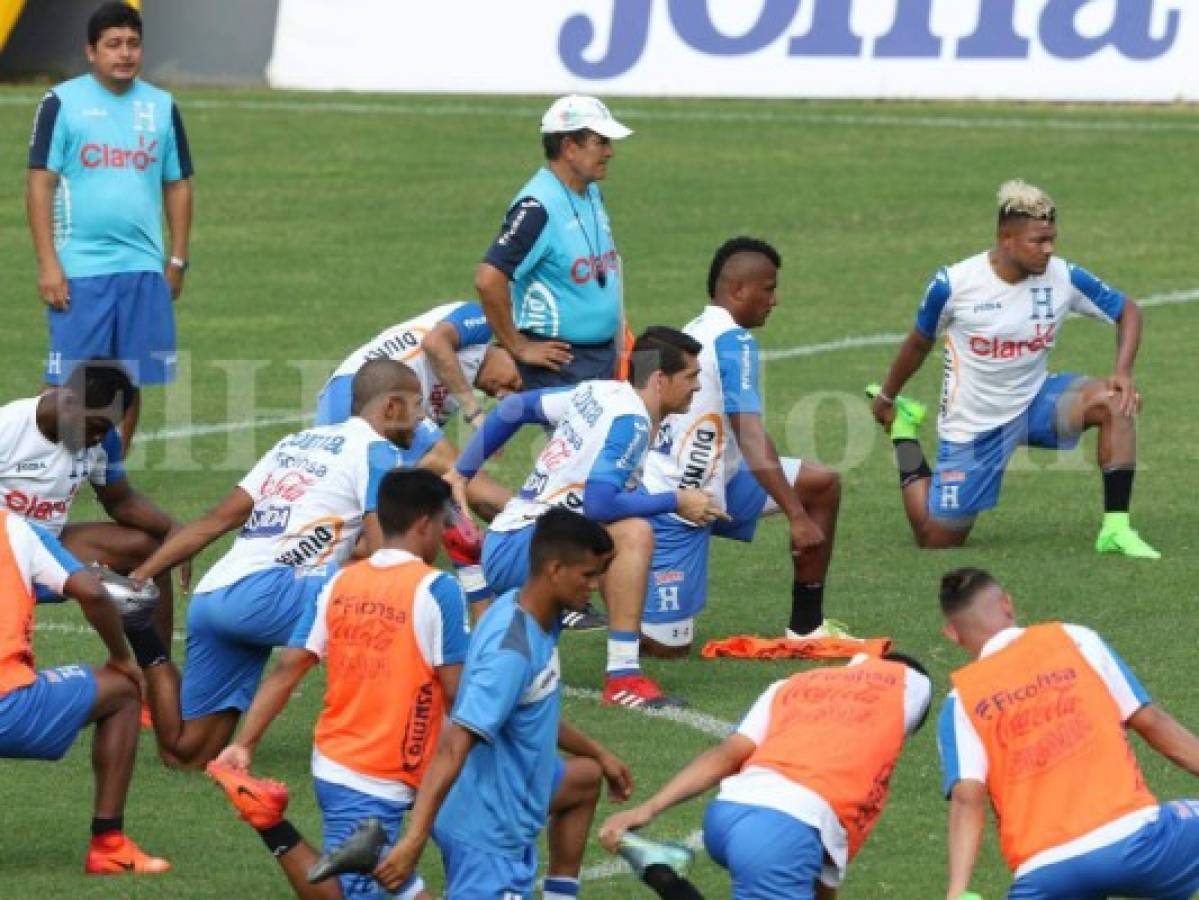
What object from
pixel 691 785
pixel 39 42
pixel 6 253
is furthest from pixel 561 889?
pixel 39 42

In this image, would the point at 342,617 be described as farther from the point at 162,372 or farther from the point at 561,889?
the point at 162,372

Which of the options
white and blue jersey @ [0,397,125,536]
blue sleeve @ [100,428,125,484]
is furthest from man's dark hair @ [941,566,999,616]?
blue sleeve @ [100,428,125,484]

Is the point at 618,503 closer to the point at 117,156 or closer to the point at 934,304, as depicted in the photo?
the point at 934,304

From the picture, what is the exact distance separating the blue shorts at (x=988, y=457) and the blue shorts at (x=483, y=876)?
6953 millimetres

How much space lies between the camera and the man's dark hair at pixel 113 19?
14354 mm

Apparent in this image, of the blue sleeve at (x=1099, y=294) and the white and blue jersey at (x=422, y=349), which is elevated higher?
the blue sleeve at (x=1099, y=294)

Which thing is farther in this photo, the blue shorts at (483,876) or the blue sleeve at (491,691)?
the blue shorts at (483,876)

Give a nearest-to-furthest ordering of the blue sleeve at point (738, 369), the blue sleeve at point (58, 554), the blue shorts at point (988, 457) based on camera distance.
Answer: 1. the blue sleeve at point (58, 554)
2. the blue sleeve at point (738, 369)
3. the blue shorts at point (988, 457)

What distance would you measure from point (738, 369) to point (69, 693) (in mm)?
4134

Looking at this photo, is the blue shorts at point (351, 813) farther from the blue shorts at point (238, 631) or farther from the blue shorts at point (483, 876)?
the blue shorts at point (238, 631)

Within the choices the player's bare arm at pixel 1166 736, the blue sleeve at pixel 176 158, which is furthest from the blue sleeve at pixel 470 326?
the player's bare arm at pixel 1166 736

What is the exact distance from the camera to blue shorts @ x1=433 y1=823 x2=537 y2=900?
8664mm

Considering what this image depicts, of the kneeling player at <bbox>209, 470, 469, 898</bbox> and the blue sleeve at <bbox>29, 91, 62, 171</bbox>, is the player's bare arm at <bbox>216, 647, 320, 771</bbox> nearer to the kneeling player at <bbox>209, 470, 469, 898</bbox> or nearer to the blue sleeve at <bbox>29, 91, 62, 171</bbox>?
the kneeling player at <bbox>209, 470, 469, 898</bbox>

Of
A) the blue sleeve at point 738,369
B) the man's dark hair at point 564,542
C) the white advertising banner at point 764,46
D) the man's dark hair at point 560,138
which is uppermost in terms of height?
the white advertising banner at point 764,46
